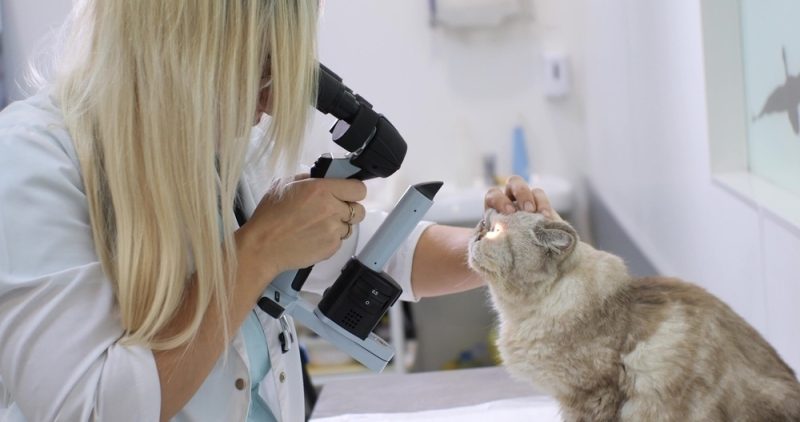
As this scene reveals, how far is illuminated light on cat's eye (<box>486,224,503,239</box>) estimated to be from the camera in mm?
991

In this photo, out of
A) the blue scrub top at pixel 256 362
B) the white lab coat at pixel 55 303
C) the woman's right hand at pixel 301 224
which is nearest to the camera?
the white lab coat at pixel 55 303

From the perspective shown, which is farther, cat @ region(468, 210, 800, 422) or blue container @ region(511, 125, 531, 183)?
blue container @ region(511, 125, 531, 183)

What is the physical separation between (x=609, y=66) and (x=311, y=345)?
4.20 ft

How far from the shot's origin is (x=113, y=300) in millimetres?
845

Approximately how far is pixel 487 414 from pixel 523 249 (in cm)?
30

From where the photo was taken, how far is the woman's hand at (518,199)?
105cm

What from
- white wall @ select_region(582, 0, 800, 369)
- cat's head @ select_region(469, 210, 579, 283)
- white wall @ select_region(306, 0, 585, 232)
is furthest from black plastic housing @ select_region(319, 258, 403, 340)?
white wall @ select_region(306, 0, 585, 232)

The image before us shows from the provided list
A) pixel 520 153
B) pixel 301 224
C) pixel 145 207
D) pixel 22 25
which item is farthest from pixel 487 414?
pixel 22 25

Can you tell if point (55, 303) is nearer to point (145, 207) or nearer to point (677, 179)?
point (145, 207)

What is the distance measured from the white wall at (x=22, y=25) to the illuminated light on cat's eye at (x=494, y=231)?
225cm

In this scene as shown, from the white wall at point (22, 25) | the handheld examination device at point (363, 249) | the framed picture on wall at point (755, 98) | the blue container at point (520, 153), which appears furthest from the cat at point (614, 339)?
the white wall at point (22, 25)

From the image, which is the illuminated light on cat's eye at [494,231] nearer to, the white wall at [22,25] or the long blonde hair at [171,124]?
the long blonde hair at [171,124]

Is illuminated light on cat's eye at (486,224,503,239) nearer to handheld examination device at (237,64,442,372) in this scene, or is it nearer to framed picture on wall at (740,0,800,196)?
handheld examination device at (237,64,442,372)

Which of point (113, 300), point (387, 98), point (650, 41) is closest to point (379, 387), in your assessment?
point (113, 300)
